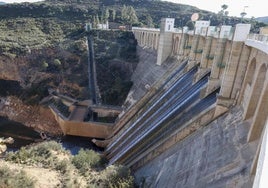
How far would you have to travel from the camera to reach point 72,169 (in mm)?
18109

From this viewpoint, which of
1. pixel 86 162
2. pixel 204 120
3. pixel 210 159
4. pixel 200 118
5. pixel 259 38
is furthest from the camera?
pixel 86 162

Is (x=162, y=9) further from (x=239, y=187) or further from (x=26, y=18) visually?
(x=239, y=187)

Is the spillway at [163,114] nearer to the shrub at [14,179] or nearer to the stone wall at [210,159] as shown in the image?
the stone wall at [210,159]

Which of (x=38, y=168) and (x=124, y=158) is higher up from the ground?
(x=38, y=168)

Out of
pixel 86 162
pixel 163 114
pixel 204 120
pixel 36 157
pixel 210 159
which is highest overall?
pixel 204 120

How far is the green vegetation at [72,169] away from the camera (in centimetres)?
1518

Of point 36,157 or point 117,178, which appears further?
point 36,157

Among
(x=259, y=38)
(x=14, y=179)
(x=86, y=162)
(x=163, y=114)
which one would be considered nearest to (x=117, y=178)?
(x=86, y=162)

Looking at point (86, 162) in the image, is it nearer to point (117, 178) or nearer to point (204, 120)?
point (117, 178)

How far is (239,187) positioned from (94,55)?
39594mm

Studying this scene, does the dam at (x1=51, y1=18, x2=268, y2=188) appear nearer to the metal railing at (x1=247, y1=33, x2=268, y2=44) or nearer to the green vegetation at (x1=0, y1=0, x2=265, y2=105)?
the metal railing at (x1=247, y1=33, x2=268, y2=44)

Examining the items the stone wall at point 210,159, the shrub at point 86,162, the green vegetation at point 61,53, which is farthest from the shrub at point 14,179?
the green vegetation at point 61,53

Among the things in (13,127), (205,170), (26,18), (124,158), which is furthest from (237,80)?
(26,18)

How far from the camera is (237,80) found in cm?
1423
